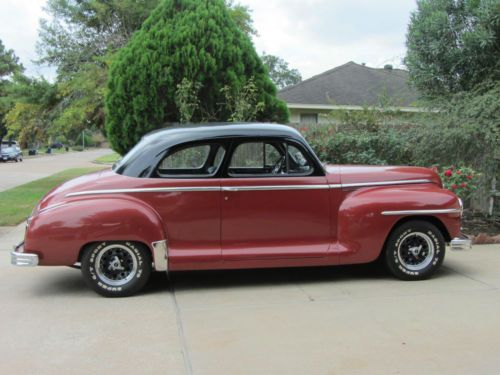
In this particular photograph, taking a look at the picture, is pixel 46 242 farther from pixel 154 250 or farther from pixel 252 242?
pixel 252 242

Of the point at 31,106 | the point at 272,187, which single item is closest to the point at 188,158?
the point at 272,187

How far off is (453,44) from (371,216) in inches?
221

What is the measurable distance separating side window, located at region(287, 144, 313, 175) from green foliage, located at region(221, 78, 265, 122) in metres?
3.98

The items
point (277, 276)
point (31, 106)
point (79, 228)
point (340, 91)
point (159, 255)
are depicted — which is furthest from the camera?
point (340, 91)

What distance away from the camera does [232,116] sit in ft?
31.0

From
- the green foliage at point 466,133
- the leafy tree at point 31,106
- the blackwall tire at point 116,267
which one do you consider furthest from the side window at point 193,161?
the leafy tree at point 31,106

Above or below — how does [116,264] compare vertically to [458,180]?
below

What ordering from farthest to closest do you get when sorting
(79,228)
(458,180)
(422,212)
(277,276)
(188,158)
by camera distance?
(458,180) < (277,276) < (188,158) < (422,212) < (79,228)

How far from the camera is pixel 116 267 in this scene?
5.06 metres

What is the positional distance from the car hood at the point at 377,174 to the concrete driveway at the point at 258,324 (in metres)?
1.15

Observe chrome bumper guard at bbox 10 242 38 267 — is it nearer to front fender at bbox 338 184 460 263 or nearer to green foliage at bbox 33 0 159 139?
front fender at bbox 338 184 460 263

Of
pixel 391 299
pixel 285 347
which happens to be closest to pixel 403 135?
pixel 391 299

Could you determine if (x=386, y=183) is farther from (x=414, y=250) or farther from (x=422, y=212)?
(x=414, y=250)

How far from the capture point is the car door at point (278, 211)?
516 cm
